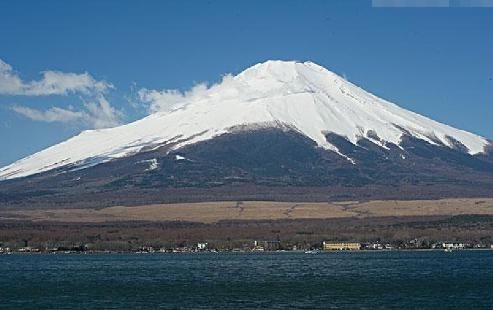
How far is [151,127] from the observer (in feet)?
643

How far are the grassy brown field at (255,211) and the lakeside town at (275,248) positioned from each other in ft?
38.4

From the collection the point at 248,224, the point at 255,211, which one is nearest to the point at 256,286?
the point at 248,224

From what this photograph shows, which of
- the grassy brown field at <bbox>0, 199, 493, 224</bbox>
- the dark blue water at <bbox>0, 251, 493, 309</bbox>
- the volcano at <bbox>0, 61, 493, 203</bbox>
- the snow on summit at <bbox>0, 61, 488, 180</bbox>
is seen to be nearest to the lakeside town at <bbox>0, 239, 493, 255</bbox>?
the grassy brown field at <bbox>0, 199, 493, 224</bbox>

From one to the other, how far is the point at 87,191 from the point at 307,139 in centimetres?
4436

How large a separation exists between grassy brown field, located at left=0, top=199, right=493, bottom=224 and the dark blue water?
1560 inches

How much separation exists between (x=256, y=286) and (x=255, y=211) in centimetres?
6906

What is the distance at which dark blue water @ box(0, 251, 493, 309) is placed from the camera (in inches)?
1638

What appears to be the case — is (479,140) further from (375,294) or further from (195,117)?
(375,294)

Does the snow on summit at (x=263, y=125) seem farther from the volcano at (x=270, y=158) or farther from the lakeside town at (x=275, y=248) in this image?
the lakeside town at (x=275, y=248)

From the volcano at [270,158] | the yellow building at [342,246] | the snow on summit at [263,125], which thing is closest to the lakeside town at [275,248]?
the yellow building at [342,246]

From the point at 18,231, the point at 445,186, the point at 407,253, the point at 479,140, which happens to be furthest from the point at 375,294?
the point at 479,140

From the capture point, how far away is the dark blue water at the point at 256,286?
41.6m

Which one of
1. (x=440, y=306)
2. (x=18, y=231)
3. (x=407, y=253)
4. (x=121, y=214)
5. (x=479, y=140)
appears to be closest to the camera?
(x=440, y=306)

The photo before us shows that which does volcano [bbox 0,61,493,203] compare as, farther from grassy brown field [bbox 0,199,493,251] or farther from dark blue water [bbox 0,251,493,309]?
dark blue water [bbox 0,251,493,309]
